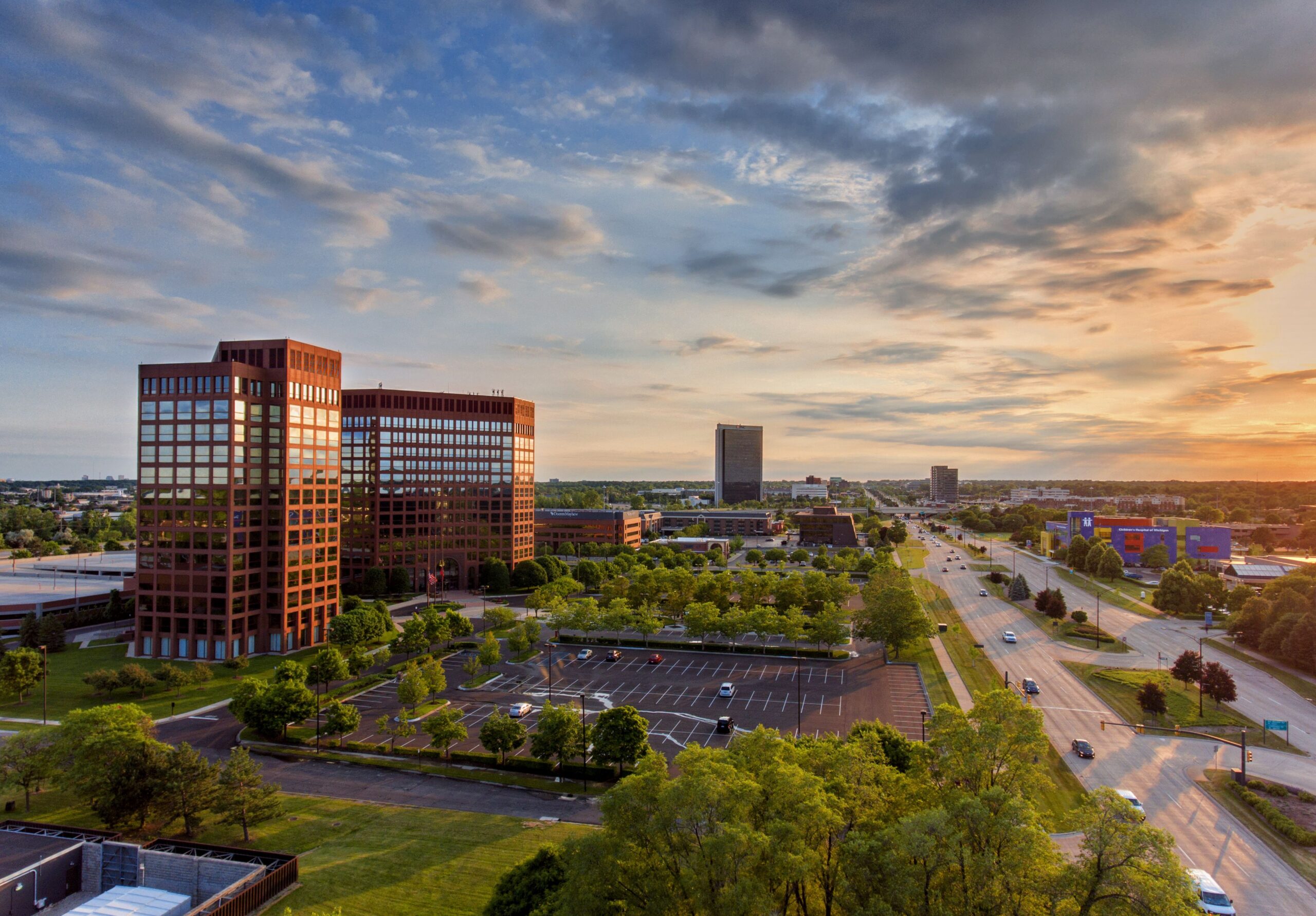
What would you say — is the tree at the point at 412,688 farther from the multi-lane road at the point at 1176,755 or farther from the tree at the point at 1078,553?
the tree at the point at 1078,553

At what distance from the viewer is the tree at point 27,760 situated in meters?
43.8

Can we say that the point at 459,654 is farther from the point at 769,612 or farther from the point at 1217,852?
the point at 1217,852

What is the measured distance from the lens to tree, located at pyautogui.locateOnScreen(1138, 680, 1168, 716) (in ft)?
206

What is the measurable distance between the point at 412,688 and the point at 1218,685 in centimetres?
7515

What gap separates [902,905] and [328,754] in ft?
157

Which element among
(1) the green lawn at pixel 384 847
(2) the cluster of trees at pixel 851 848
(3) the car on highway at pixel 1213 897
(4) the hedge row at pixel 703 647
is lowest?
(4) the hedge row at pixel 703 647

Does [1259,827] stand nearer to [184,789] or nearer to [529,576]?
[184,789]

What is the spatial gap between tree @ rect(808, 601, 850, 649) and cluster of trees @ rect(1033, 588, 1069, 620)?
41059mm

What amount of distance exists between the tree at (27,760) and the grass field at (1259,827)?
75.3 metres

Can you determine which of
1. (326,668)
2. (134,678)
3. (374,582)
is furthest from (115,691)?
(374,582)

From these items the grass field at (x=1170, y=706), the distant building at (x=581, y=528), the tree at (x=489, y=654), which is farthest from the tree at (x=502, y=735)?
the distant building at (x=581, y=528)

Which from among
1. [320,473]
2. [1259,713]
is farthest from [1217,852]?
[320,473]

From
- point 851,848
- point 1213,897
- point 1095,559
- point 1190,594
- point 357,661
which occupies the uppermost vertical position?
point 851,848

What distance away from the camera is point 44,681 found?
63.3m
